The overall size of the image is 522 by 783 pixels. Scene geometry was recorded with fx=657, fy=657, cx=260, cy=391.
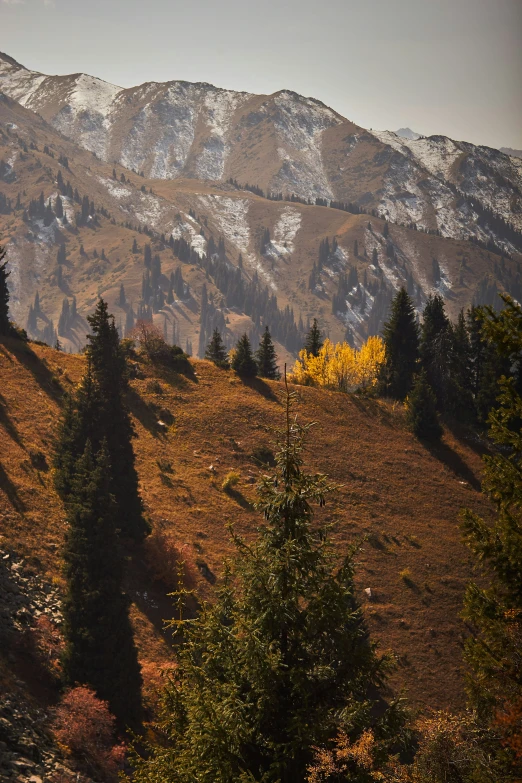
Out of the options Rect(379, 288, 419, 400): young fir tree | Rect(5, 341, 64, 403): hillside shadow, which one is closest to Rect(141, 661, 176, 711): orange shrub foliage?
Rect(5, 341, 64, 403): hillside shadow

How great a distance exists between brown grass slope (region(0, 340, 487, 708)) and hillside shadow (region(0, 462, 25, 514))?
133 mm

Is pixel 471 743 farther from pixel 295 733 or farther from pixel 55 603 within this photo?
pixel 55 603

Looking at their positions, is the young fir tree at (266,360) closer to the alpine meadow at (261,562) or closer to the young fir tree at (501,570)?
the alpine meadow at (261,562)

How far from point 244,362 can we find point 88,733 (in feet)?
186

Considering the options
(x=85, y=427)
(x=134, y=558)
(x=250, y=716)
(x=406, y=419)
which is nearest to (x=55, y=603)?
(x=134, y=558)

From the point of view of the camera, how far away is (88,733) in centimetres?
2908

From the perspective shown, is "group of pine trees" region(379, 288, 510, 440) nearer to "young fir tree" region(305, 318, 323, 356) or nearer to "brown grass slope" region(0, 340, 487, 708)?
"brown grass slope" region(0, 340, 487, 708)

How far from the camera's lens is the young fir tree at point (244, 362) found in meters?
Result: 81.8

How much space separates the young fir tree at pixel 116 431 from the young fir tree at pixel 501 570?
36.1 meters

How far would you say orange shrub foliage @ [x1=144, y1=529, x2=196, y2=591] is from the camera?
46906 millimetres

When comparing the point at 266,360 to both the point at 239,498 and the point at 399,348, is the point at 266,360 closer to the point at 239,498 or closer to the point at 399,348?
the point at 399,348

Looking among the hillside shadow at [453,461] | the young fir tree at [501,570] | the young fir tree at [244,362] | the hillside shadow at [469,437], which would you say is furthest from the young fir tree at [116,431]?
the hillside shadow at [469,437]

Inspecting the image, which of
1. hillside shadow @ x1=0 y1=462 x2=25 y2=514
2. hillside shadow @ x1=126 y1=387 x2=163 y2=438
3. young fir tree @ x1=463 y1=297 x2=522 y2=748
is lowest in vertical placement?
hillside shadow @ x1=0 y1=462 x2=25 y2=514

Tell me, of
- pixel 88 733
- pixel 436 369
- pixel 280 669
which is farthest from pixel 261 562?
pixel 436 369
